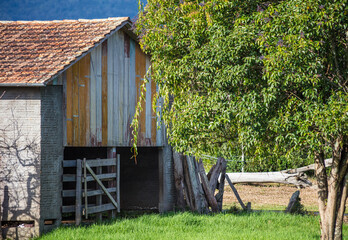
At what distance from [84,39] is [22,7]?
146344 millimetres

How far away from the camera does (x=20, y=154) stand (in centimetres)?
1277

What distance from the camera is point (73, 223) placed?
13523 mm

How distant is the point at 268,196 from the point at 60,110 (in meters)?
12.8

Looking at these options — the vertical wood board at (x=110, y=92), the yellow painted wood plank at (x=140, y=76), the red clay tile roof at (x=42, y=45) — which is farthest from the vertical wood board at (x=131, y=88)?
the red clay tile roof at (x=42, y=45)

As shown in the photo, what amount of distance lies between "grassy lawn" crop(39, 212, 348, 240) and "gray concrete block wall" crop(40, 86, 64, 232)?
2.09ft

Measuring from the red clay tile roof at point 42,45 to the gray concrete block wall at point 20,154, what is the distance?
48 centimetres

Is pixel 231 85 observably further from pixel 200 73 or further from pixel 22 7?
pixel 22 7

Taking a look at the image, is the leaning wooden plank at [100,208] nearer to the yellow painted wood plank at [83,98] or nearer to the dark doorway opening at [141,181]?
the yellow painted wood plank at [83,98]

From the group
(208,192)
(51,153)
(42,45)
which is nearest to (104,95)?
(42,45)

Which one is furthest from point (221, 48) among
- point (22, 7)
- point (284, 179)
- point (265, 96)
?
point (22, 7)

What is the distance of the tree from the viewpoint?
9273 millimetres

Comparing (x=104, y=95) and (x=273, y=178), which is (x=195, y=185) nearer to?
(x=104, y=95)

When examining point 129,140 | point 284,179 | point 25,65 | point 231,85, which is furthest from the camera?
point 284,179

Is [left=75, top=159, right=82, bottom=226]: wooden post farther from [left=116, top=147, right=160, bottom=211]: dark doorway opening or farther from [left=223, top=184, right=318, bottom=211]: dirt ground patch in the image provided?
[left=223, top=184, right=318, bottom=211]: dirt ground patch
